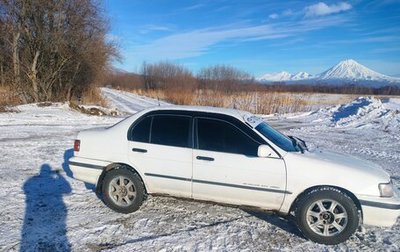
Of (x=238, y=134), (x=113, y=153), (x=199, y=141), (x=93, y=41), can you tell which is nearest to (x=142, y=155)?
(x=113, y=153)

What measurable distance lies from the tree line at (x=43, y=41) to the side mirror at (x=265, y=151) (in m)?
20.7

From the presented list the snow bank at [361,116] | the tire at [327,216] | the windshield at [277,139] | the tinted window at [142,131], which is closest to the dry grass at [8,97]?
the tinted window at [142,131]

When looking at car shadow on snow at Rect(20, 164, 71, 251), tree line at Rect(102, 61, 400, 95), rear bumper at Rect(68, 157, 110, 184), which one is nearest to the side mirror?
rear bumper at Rect(68, 157, 110, 184)

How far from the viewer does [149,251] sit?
4027mm

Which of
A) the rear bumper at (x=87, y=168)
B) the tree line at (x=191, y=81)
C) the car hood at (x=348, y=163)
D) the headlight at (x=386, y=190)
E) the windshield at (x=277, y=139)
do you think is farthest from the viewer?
the tree line at (x=191, y=81)

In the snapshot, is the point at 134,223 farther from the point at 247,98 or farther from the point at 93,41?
the point at 247,98

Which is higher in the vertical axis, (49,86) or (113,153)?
(49,86)

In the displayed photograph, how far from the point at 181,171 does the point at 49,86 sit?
22.0 m

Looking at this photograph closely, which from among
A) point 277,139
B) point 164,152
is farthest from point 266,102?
point 164,152

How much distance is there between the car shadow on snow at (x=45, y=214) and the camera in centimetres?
414

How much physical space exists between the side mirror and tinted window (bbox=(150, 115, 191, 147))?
1.08 m

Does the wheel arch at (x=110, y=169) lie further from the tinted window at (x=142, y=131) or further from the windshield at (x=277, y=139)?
the windshield at (x=277, y=139)

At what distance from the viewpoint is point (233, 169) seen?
4605 millimetres

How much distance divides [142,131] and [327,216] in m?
2.91
